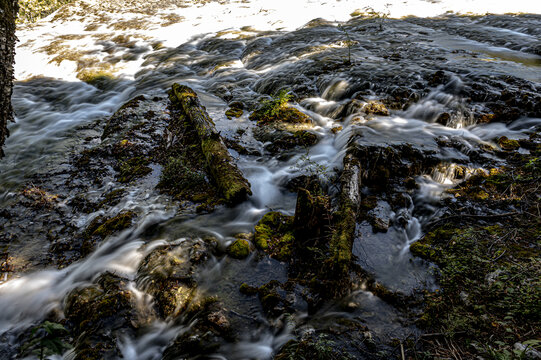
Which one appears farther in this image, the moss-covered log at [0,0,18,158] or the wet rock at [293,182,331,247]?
the wet rock at [293,182,331,247]

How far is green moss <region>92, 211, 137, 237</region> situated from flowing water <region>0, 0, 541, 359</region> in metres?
0.17

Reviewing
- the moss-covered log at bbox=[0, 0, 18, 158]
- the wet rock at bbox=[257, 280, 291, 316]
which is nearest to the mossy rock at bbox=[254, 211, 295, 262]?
the wet rock at bbox=[257, 280, 291, 316]

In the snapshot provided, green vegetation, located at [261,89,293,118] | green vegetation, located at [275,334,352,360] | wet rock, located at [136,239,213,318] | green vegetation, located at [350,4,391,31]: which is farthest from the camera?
green vegetation, located at [350,4,391,31]

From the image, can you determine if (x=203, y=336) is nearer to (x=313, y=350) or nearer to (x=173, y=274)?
(x=173, y=274)

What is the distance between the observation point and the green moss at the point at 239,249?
4.09 m

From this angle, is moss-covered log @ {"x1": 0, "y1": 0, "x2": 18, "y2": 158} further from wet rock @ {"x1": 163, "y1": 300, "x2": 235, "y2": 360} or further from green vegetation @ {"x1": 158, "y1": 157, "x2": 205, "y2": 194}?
wet rock @ {"x1": 163, "y1": 300, "x2": 235, "y2": 360}

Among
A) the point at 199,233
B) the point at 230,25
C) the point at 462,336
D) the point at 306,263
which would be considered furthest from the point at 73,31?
the point at 462,336

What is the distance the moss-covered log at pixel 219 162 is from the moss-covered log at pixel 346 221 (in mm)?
1680

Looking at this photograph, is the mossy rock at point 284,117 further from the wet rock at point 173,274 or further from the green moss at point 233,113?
the wet rock at point 173,274

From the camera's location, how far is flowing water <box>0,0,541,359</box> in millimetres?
3686

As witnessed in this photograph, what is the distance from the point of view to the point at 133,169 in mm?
6199

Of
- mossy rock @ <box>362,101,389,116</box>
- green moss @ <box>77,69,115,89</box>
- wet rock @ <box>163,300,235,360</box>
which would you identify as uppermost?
Answer: green moss @ <box>77,69,115,89</box>

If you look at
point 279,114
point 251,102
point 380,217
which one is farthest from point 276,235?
point 251,102

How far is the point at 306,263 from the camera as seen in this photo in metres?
3.88
